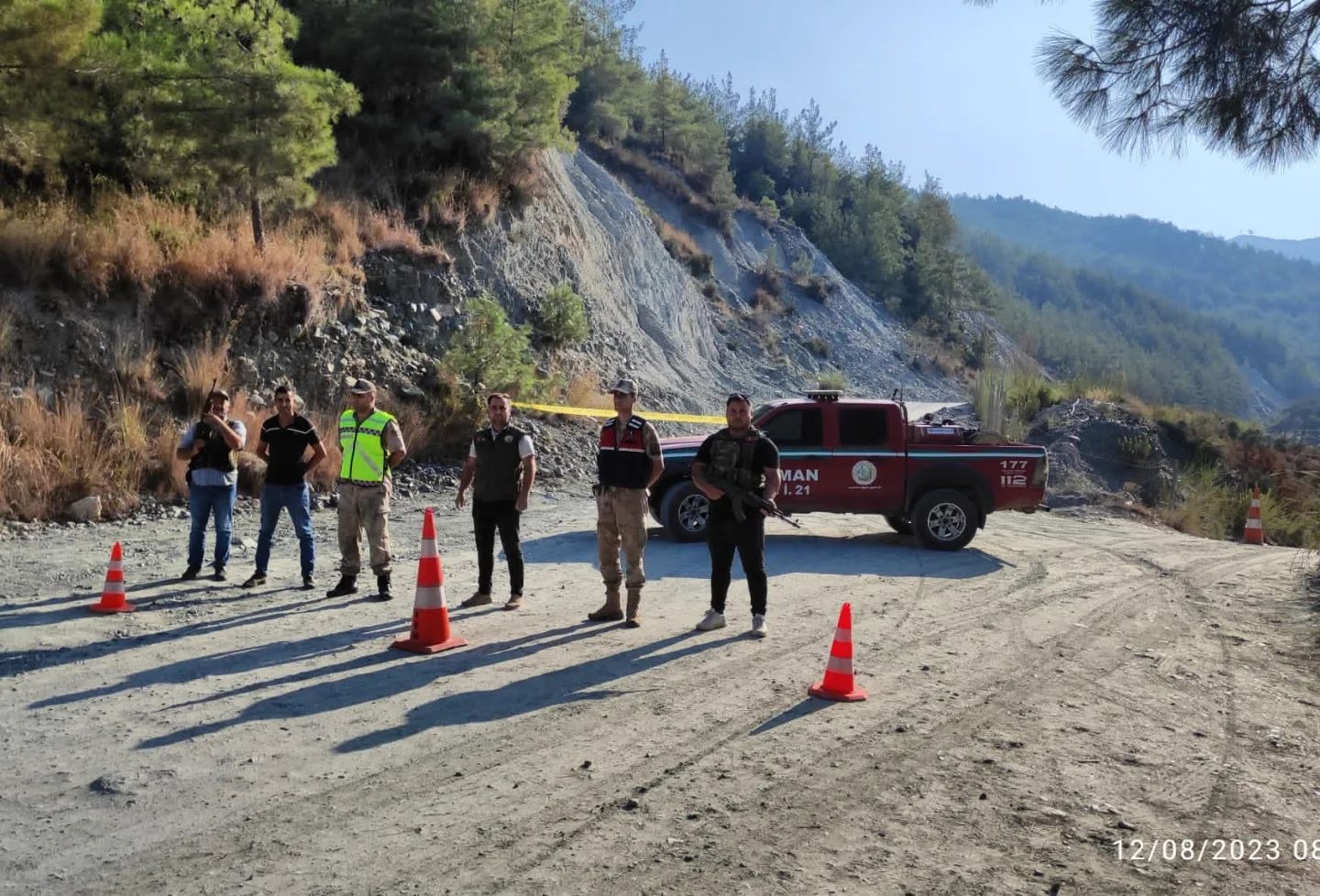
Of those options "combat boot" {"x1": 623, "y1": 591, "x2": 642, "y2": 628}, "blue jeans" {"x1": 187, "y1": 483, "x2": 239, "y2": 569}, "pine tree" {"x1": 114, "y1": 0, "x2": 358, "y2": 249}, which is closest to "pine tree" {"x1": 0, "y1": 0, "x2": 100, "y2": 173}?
"pine tree" {"x1": 114, "y1": 0, "x2": 358, "y2": 249}

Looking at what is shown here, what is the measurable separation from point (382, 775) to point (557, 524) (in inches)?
330

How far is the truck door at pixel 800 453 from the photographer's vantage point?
1238cm

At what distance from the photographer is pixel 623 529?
26.7ft

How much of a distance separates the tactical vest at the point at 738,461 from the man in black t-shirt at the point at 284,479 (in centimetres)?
382

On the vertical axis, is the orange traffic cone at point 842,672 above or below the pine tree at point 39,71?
below

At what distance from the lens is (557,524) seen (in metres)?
13.3

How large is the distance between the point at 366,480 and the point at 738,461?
329 cm

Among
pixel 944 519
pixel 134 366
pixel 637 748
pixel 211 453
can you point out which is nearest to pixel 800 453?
pixel 944 519

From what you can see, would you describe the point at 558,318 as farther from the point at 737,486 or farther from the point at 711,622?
the point at 711,622

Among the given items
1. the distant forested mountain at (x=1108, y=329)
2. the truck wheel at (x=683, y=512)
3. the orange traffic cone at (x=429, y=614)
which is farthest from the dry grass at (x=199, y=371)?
the distant forested mountain at (x=1108, y=329)

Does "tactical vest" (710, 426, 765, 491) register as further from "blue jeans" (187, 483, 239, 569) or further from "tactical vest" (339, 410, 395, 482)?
"blue jeans" (187, 483, 239, 569)

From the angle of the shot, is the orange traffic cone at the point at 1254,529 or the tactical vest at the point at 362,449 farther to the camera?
the orange traffic cone at the point at 1254,529

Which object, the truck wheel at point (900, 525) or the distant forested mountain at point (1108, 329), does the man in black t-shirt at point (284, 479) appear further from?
the distant forested mountain at point (1108, 329)

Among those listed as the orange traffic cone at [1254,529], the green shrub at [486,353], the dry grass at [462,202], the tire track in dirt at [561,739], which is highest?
the dry grass at [462,202]
